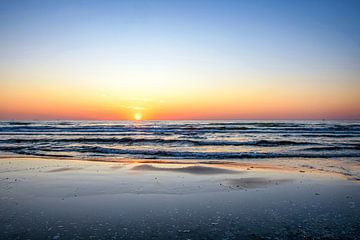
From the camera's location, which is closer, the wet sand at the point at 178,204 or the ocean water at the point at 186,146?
the wet sand at the point at 178,204

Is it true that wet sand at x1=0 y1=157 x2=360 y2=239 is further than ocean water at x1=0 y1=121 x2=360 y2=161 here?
No

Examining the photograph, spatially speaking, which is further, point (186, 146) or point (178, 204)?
point (186, 146)

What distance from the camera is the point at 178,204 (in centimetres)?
608

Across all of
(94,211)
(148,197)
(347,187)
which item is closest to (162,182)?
(148,197)

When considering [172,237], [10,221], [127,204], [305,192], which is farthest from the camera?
[305,192]

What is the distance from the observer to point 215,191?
729 cm

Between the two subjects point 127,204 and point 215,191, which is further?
point 215,191

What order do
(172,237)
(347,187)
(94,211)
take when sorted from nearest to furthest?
1. (172,237)
2. (94,211)
3. (347,187)

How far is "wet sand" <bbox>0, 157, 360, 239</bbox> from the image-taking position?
14.9ft

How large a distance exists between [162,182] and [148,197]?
1709mm

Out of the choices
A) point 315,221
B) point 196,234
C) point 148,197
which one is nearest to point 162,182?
point 148,197

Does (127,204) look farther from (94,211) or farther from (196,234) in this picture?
(196,234)

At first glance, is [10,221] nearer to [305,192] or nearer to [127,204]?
[127,204]

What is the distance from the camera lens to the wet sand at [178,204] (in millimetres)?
4551
